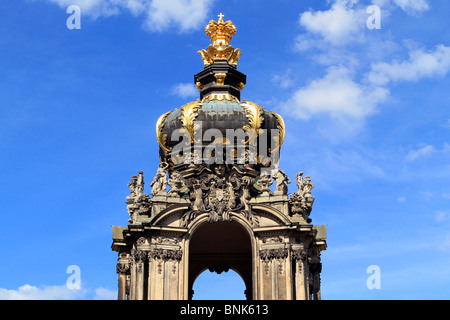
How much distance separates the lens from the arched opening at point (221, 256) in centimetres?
6194

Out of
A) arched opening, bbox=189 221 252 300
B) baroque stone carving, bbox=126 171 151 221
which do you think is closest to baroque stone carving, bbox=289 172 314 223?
arched opening, bbox=189 221 252 300

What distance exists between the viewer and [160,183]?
5684 cm

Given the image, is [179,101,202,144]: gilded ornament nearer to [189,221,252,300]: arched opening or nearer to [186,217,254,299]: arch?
[186,217,254,299]: arch

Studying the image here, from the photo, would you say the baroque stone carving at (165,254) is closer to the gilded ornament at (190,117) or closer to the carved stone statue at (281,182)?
the carved stone statue at (281,182)

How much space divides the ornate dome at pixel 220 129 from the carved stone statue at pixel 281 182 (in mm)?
1815

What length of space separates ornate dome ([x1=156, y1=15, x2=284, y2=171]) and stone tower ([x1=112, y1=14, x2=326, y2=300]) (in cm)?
7

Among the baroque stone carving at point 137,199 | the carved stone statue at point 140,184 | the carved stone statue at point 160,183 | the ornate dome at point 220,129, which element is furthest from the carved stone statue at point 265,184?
the carved stone statue at point 140,184

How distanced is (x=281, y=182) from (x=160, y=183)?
7511 mm

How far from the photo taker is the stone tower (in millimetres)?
54344

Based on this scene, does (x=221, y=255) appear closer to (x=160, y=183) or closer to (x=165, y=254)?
(x=160, y=183)

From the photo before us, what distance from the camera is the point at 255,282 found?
178 ft

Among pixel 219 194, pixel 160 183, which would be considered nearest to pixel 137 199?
pixel 160 183
